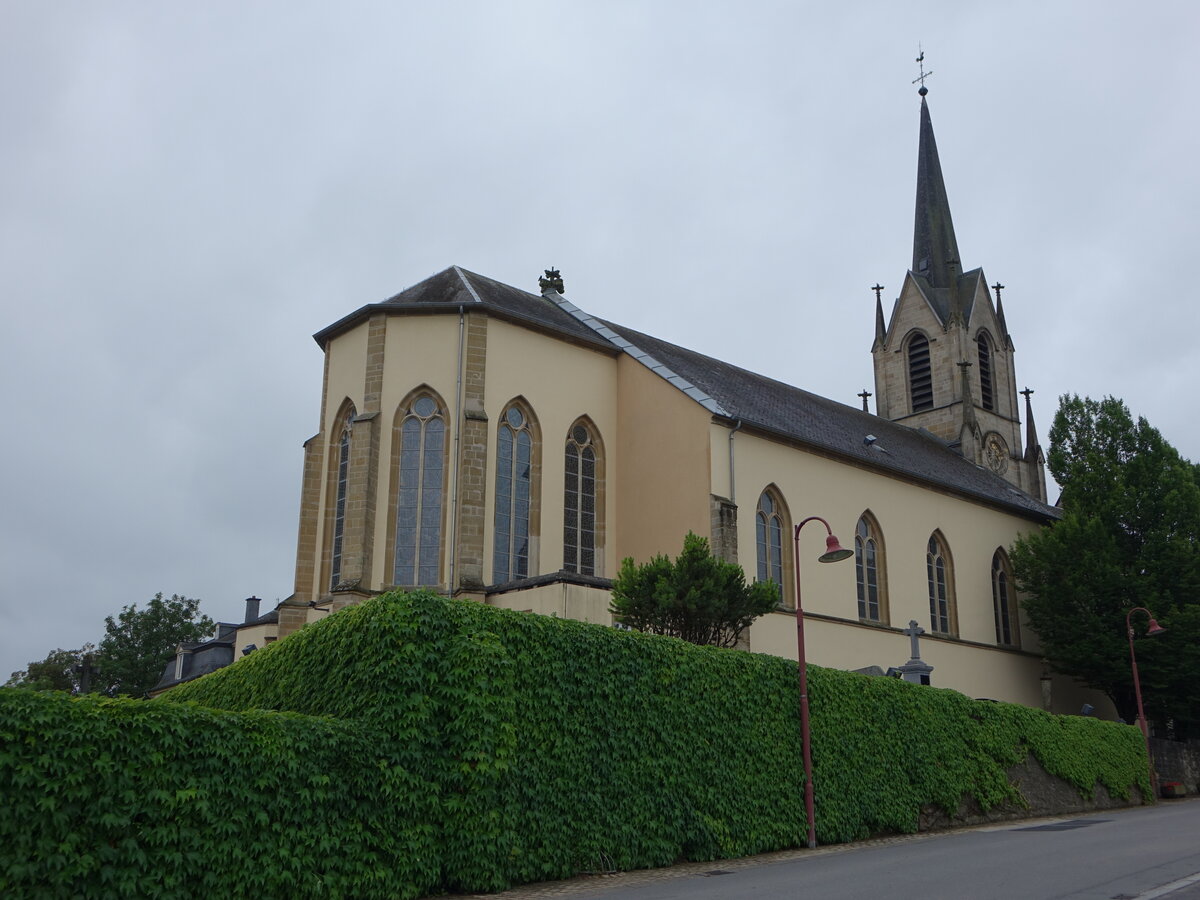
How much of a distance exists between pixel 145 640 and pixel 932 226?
137ft

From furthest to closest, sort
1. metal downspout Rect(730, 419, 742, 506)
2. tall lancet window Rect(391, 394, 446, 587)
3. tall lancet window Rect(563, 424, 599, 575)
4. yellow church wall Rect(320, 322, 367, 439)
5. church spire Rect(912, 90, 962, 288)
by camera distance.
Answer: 1. church spire Rect(912, 90, 962, 288)
2. tall lancet window Rect(563, 424, 599, 575)
3. yellow church wall Rect(320, 322, 367, 439)
4. metal downspout Rect(730, 419, 742, 506)
5. tall lancet window Rect(391, 394, 446, 587)

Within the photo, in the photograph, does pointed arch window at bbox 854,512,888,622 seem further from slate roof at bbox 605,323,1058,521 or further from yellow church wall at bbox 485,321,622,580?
yellow church wall at bbox 485,321,622,580

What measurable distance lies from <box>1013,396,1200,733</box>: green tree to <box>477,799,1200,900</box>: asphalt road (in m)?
15.4

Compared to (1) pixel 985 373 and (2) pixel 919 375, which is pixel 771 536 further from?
(1) pixel 985 373

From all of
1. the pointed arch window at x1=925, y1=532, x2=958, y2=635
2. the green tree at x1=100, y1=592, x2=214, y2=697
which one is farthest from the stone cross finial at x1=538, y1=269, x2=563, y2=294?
the green tree at x1=100, y1=592, x2=214, y2=697

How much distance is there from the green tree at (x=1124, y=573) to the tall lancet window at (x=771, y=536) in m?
10.6

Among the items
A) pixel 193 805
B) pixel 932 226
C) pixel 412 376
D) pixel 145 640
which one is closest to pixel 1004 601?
pixel 932 226

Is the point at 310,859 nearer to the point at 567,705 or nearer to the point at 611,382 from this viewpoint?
the point at 567,705

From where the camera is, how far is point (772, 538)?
26.4 meters

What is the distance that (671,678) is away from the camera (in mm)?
14812

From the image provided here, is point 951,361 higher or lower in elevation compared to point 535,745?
higher

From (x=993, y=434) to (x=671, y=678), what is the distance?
32181 mm

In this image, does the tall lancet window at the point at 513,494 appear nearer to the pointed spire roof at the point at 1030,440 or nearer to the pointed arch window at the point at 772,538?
the pointed arch window at the point at 772,538

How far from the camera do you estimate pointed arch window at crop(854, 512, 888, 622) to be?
28516mm
